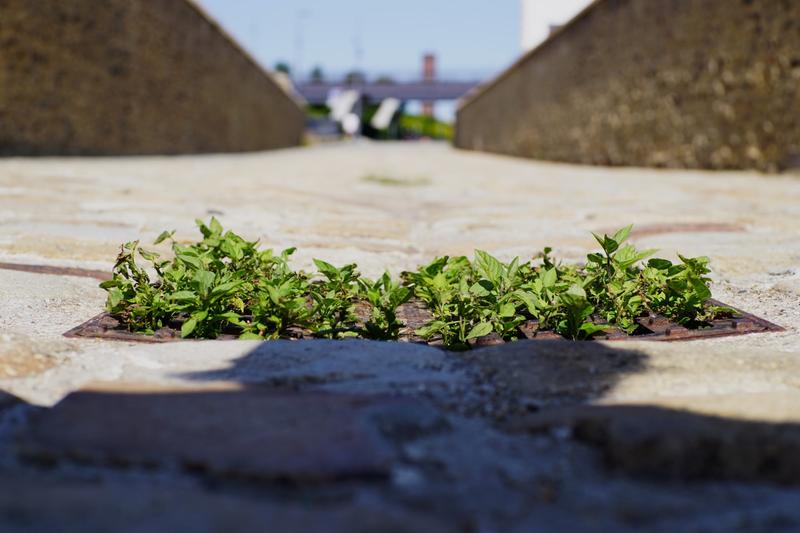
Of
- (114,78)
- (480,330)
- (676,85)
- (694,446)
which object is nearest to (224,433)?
(694,446)

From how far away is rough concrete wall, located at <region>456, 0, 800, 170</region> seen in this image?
5387mm

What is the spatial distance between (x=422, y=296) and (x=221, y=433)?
832 mm

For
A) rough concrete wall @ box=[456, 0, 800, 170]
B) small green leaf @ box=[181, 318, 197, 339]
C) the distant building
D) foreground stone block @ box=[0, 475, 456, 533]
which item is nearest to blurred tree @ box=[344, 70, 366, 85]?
the distant building

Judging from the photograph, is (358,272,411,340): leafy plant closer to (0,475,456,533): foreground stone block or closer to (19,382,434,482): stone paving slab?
(19,382,434,482): stone paving slab

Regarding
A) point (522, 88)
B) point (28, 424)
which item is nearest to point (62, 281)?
point (28, 424)

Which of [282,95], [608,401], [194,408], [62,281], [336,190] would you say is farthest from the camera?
[282,95]

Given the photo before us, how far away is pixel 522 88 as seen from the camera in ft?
41.3

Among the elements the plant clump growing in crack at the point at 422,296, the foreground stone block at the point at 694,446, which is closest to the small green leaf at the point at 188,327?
the plant clump growing in crack at the point at 422,296

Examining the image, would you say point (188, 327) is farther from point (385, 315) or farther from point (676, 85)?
point (676, 85)

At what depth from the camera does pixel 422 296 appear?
1.61m

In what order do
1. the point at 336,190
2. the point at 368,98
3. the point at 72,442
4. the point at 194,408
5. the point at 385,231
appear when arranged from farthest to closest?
the point at 368,98, the point at 336,190, the point at 385,231, the point at 194,408, the point at 72,442

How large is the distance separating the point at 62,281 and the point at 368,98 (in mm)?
42949

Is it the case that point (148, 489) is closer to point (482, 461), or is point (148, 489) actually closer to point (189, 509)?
point (189, 509)

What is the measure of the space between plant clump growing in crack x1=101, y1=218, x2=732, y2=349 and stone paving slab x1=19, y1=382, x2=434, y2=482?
0.45m
